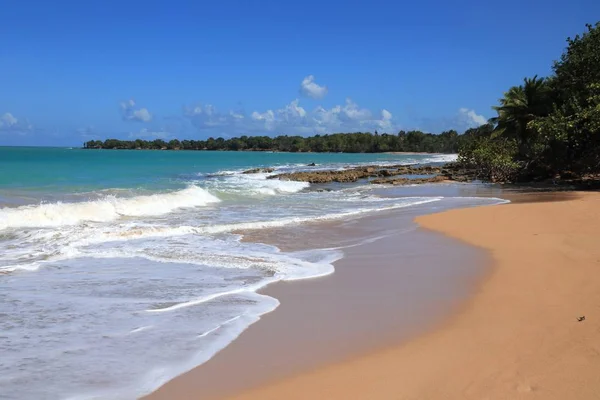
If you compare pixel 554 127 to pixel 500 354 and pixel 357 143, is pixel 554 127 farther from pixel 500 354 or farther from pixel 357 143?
pixel 357 143

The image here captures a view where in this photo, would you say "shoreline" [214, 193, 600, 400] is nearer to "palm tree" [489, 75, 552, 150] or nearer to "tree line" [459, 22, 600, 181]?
→ "tree line" [459, 22, 600, 181]

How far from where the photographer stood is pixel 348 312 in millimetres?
6121

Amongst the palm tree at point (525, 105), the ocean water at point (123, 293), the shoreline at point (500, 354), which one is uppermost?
the palm tree at point (525, 105)

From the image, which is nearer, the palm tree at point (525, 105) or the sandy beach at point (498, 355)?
the sandy beach at point (498, 355)

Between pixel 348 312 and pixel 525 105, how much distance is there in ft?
128

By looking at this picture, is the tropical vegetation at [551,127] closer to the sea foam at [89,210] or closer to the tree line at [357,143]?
the sea foam at [89,210]

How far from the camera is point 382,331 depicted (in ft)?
17.8

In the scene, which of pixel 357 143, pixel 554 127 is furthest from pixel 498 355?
pixel 357 143

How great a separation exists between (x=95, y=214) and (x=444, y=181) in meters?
26.1

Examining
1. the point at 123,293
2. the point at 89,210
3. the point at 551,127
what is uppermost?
the point at 551,127

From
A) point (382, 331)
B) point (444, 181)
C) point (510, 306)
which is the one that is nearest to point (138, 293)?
point (382, 331)

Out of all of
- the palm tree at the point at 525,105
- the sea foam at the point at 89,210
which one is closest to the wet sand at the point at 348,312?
the sea foam at the point at 89,210

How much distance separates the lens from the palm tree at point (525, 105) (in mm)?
39031

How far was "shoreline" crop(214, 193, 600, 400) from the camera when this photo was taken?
12.9 feet
